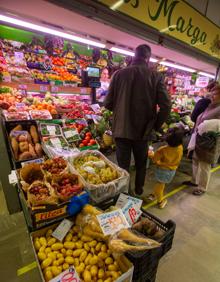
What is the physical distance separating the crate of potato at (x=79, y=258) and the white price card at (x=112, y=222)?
13 cm

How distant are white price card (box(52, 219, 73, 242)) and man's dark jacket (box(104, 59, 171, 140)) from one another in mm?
1280

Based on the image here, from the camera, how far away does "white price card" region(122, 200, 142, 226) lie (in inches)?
51.4

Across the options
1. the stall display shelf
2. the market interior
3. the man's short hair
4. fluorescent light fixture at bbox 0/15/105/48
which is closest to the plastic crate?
the market interior

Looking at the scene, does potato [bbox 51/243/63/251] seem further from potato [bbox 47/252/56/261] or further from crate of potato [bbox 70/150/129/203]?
crate of potato [bbox 70/150/129/203]

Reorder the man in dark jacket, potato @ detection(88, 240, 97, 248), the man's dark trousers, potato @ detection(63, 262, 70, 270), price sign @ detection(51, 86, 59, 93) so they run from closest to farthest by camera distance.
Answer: potato @ detection(63, 262, 70, 270)
potato @ detection(88, 240, 97, 248)
the man in dark jacket
the man's dark trousers
price sign @ detection(51, 86, 59, 93)

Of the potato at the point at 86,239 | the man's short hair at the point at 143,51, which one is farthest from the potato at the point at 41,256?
the man's short hair at the point at 143,51

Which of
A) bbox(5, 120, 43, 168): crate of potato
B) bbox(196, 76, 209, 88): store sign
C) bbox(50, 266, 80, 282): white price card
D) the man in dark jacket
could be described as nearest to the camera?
bbox(50, 266, 80, 282): white price card

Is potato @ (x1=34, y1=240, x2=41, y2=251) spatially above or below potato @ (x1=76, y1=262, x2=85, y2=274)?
above

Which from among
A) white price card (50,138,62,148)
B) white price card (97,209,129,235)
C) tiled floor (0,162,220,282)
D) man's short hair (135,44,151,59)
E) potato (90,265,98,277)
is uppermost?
man's short hair (135,44,151,59)

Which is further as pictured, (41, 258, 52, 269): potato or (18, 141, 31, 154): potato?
(18, 141, 31, 154): potato

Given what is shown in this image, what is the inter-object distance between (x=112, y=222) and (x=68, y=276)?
375 millimetres

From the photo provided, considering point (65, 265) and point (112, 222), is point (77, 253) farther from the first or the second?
point (112, 222)

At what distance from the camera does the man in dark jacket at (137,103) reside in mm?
2074

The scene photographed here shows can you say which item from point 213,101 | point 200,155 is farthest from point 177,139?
point 213,101
